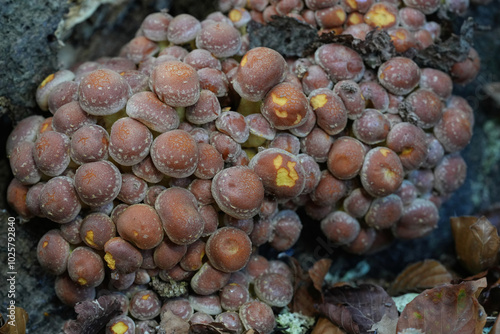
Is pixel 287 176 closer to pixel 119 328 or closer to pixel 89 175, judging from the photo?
pixel 89 175

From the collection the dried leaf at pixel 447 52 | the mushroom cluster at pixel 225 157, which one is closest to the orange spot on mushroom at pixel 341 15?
the mushroom cluster at pixel 225 157

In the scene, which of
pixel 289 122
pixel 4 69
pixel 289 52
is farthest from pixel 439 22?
pixel 4 69

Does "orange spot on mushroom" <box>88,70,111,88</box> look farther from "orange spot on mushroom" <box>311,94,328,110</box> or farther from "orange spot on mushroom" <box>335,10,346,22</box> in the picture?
"orange spot on mushroom" <box>335,10,346,22</box>

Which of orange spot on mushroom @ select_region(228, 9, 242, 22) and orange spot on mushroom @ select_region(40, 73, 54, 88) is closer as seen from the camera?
orange spot on mushroom @ select_region(40, 73, 54, 88)

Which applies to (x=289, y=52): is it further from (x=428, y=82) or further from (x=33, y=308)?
(x=33, y=308)

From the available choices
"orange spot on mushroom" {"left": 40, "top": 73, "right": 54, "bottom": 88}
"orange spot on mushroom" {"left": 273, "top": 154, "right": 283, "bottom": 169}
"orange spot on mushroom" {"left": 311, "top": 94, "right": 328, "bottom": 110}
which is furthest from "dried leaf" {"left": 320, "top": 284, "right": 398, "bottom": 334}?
"orange spot on mushroom" {"left": 40, "top": 73, "right": 54, "bottom": 88}

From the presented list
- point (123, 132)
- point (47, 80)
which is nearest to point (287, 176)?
point (123, 132)
